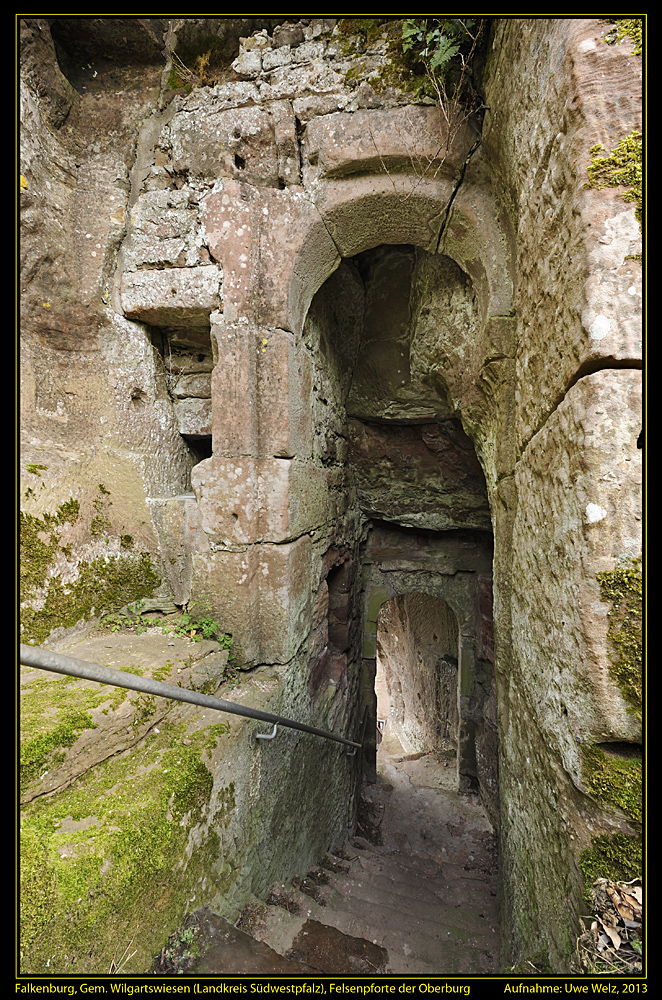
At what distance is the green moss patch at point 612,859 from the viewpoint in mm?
991

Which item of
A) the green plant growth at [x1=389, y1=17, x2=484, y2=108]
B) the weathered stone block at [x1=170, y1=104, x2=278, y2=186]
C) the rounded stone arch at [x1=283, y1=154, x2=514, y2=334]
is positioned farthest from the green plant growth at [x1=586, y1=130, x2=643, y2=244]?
the weathered stone block at [x1=170, y1=104, x2=278, y2=186]

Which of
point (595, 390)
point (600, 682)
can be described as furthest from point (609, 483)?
point (600, 682)

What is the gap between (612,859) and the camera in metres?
1.03

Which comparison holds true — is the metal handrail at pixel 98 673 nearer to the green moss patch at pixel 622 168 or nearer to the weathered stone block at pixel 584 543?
the weathered stone block at pixel 584 543

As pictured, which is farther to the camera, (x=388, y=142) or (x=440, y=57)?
(x=388, y=142)

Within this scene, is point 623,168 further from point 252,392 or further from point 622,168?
point 252,392

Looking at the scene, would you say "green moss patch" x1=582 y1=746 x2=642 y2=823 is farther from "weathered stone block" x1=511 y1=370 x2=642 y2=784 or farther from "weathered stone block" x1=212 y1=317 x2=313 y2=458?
"weathered stone block" x1=212 y1=317 x2=313 y2=458

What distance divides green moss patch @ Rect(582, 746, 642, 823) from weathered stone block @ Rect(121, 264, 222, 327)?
258cm

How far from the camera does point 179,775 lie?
1.53m

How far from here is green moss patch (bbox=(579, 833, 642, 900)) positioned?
3.25ft

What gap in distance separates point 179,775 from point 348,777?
10.4 ft

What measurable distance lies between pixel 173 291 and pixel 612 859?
9.76 feet

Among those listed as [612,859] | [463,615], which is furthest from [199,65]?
[463,615]

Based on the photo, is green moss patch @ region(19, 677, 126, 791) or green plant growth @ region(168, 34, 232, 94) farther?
green plant growth @ region(168, 34, 232, 94)
